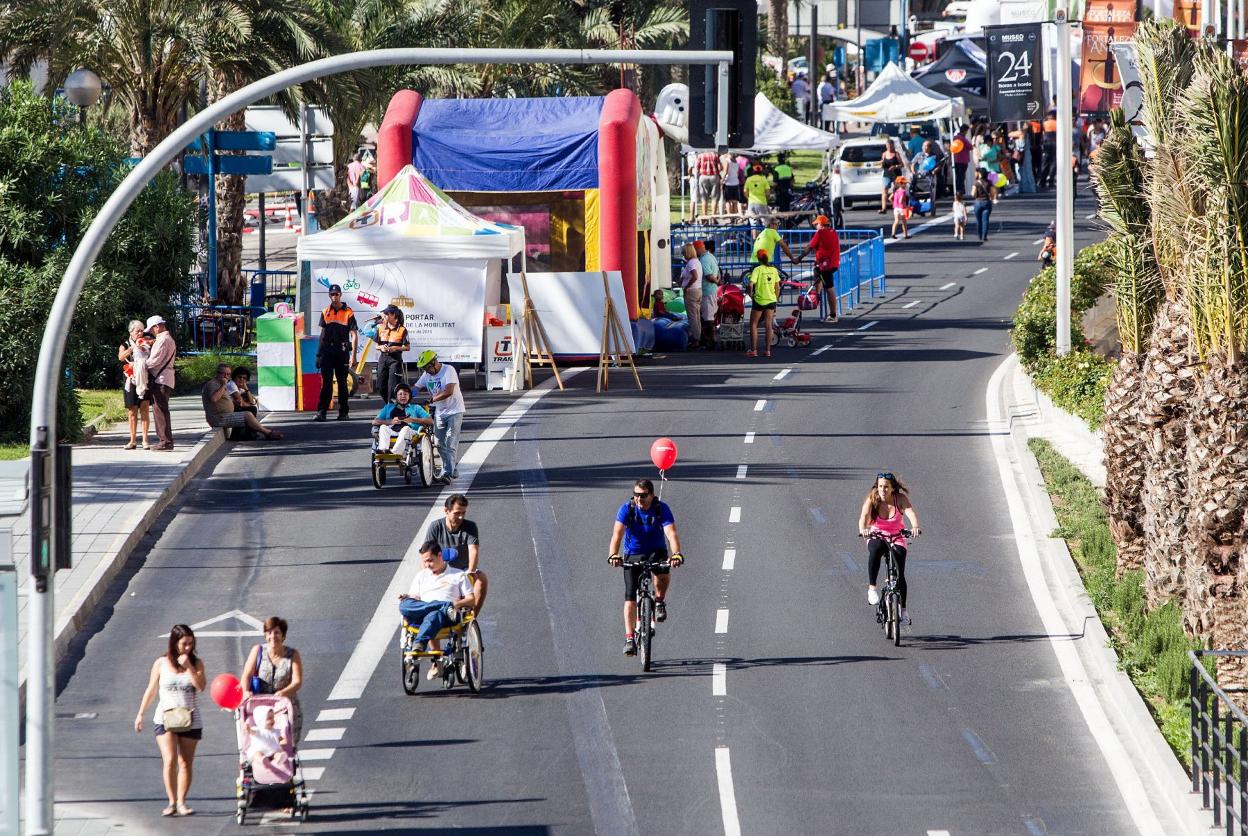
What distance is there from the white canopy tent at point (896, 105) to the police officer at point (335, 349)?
3302 centimetres

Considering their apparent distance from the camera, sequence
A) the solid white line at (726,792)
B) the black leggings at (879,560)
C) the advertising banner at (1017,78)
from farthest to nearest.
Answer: the advertising banner at (1017,78) → the black leggings at (879,560) → the solid white line at (726,792)

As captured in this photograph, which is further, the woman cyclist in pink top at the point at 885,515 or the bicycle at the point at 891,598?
the woman cyclist in pink top at the point at 885,515

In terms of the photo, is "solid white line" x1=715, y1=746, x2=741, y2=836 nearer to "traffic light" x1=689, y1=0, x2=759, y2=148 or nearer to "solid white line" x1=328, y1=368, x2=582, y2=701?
"solid white line" x1=328, y1=368, x2=582, y2=701

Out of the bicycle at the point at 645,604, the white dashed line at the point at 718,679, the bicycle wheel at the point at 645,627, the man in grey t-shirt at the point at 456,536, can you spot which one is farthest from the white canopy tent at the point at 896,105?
the man in grey t-shirt at the point at 456,536

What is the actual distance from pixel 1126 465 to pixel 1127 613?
244 centimetres

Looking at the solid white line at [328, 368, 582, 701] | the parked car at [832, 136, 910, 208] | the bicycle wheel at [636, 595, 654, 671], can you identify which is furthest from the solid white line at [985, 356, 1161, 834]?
the parked car at [832, 136, 910, 208]

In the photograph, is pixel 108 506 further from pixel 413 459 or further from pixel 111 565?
pixel 413 459

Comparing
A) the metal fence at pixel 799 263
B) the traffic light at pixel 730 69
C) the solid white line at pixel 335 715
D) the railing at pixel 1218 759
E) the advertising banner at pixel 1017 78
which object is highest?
the advertising banner at pixel 1017 78

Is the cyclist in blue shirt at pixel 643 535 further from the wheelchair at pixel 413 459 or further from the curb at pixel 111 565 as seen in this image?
the wheelchair at pixel 413 459

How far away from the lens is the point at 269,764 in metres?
12.3

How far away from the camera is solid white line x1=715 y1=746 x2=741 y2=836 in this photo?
12242mm

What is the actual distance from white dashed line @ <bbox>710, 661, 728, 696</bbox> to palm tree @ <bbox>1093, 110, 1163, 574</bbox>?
531cm

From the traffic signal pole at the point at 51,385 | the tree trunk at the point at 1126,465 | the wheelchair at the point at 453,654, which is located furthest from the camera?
the tree trunk at the point at 1126,465

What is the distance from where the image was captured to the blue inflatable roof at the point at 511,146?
32844 mm
